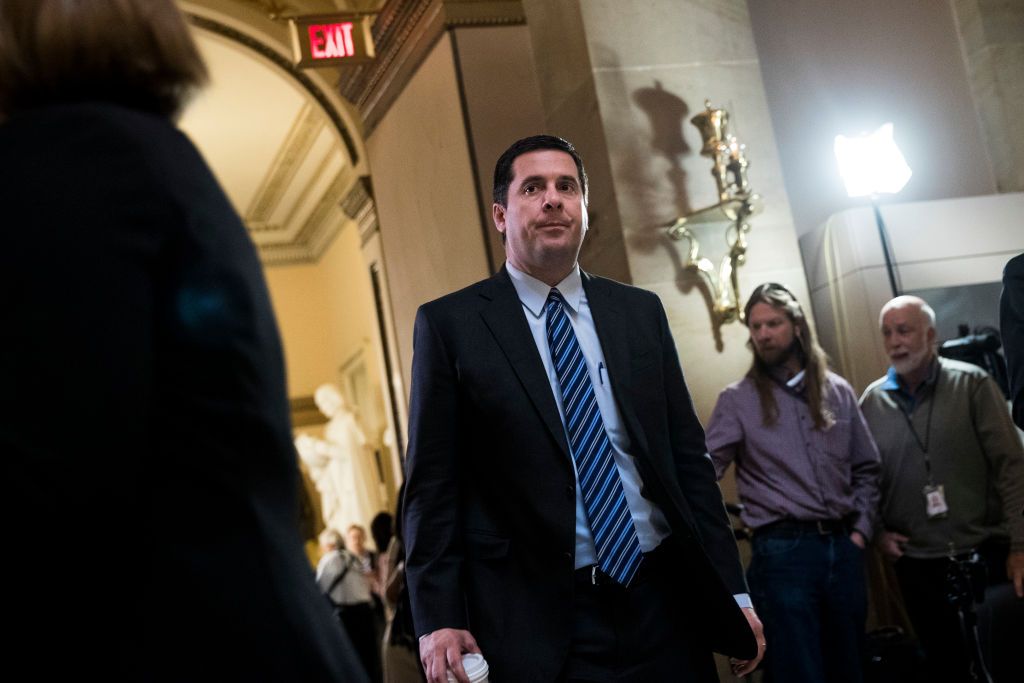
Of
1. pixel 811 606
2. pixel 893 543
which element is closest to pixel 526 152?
pixel 811 606

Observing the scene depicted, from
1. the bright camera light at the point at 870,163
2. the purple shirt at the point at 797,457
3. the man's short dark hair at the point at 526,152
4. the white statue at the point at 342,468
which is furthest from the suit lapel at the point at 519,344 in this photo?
the white statue at the point at 342,468

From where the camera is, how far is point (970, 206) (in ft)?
22.4

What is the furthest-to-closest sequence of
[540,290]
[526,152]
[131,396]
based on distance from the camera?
[526,152] → [540,290] → [131,396]

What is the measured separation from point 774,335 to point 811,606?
1.03 m

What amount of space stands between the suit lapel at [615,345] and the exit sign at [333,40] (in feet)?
22.6

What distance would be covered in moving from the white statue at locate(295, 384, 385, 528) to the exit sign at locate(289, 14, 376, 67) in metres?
9.07

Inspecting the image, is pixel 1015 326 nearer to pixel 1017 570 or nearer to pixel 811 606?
pixel 811 606

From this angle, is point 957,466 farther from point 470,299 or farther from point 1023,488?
point 470,299

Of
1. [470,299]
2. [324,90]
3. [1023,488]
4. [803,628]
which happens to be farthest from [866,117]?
[324,90]

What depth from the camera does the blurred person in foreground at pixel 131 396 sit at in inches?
50.1

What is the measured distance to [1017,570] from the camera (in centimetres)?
522

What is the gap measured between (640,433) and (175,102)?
1.72m

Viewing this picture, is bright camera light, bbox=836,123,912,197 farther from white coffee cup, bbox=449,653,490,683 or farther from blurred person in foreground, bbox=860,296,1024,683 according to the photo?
white coffee cup, bbox=449,653,490,683

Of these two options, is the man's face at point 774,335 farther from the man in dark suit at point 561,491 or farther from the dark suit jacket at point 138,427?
the dark suit jacket at point 138,427
